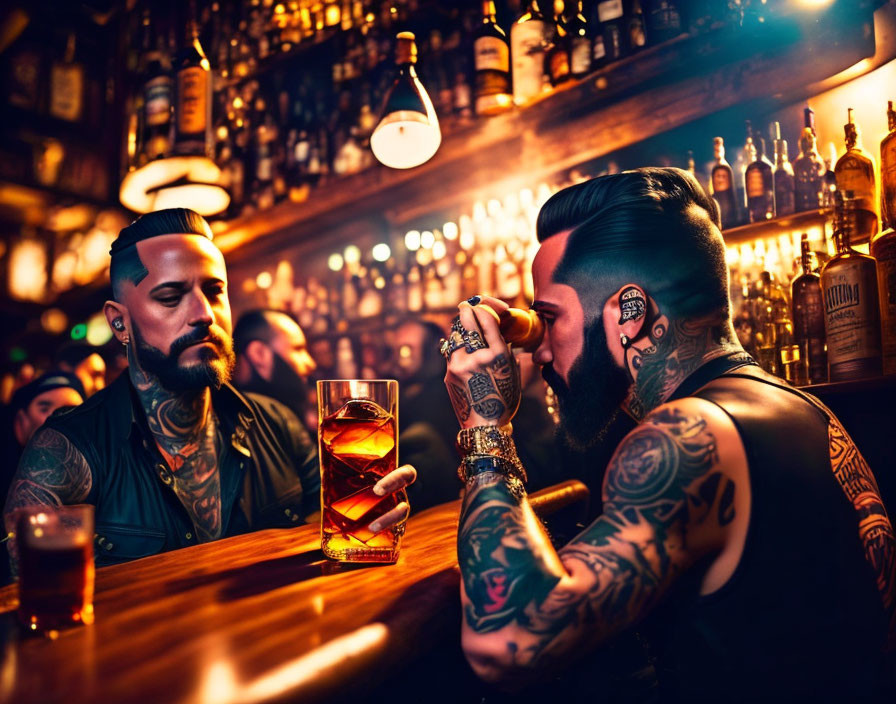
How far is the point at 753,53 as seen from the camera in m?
3.13

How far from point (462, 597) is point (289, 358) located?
326 centimetres

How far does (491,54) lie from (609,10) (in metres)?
0.62

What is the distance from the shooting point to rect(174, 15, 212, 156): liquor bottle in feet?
11.2

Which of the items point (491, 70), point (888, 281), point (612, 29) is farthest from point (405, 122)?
point (888, 281)

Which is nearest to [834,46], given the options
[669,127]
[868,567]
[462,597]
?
[669,127]

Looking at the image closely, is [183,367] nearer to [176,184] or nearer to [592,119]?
[176,184]

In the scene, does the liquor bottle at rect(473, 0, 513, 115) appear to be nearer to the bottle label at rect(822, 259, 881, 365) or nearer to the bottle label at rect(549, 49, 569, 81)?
the bottle label at rect(549, 49, 569, 81)

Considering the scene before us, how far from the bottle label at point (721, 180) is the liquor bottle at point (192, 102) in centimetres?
237

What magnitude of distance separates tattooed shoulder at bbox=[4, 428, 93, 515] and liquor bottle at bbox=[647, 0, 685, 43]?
9.77 ft

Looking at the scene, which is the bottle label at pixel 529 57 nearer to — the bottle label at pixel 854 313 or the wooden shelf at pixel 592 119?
the wooden shelf at pixel 592 119

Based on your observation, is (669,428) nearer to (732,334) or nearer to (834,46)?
(732,334)

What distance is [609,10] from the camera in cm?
348

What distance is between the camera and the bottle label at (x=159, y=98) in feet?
12.2

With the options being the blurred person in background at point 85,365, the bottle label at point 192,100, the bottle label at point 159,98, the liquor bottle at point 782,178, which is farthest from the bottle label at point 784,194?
the blurred person in background at point 85,365
